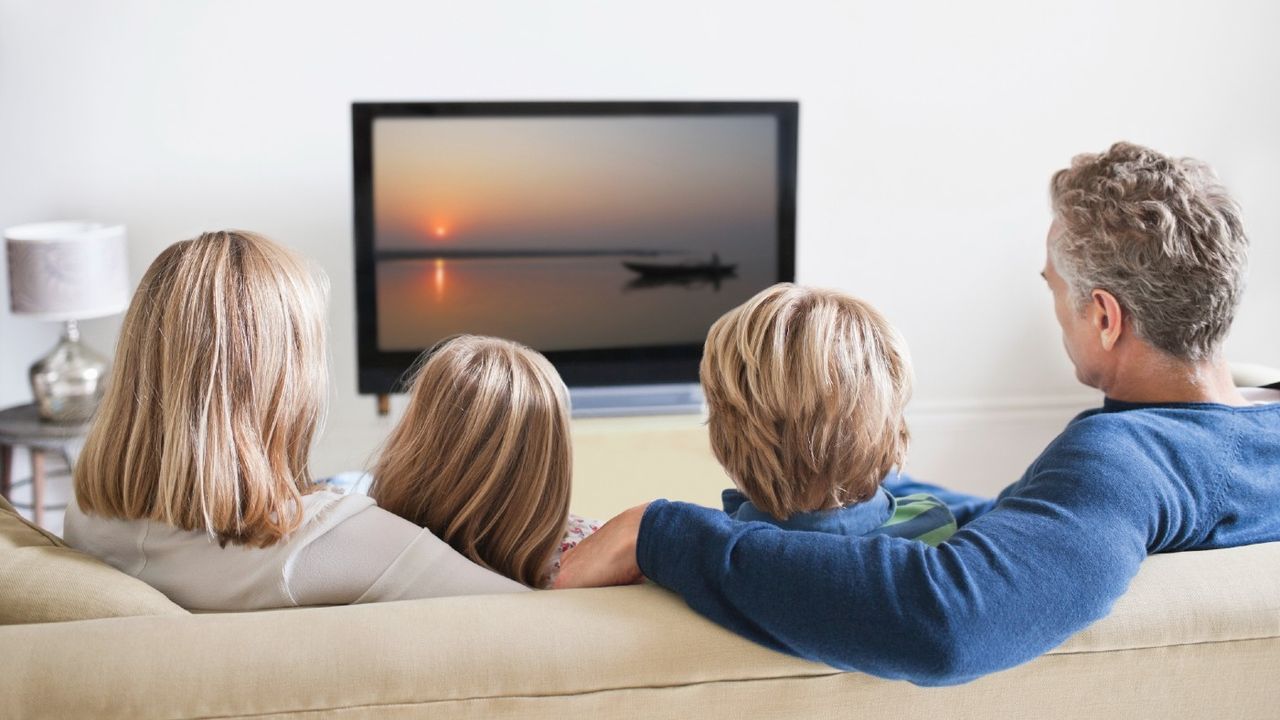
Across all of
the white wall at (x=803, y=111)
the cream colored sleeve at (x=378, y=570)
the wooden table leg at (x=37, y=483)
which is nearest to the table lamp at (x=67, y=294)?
the wooden table leg at (x=37, y=483)

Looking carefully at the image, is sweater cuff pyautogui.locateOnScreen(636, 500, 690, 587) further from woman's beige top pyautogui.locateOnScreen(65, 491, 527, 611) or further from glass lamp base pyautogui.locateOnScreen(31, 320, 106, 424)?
glass lamp base pyautogui.locateOnScreen(31, 320, 106, 424)

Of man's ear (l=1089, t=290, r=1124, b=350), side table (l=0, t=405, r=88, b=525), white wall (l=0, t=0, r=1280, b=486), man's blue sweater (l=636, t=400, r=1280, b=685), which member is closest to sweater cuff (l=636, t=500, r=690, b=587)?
man's blue sweater (l=636, t=400, r=1280, b=685)

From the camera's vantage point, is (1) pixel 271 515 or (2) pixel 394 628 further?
(1) pixel 271 515

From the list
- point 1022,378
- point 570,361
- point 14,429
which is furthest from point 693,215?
point 14,429

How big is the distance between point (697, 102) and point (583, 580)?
2.46m

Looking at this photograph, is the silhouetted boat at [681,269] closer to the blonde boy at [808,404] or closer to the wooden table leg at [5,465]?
the wooden table leg at [5,465]

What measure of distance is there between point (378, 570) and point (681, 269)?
2.45 metres

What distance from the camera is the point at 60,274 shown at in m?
3.05

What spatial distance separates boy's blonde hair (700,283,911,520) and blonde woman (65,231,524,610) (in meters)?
0.30

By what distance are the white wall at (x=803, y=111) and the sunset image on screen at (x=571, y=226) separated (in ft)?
1.09

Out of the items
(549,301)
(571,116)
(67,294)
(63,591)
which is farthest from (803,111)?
(63,591)

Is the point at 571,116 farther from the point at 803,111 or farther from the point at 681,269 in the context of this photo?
the point at 803,111

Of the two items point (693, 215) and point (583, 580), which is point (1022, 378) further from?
point (583, 580)

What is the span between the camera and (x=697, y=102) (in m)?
3.48
